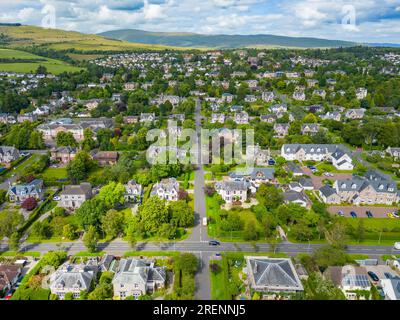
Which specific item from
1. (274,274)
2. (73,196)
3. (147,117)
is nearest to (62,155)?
(73,196)

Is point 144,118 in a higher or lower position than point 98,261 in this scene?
higher

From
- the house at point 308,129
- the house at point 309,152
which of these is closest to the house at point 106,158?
the house at point 309,152

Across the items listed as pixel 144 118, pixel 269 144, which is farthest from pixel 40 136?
pixel 269 144

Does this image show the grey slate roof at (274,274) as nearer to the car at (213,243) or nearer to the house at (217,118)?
the car at (213,243)

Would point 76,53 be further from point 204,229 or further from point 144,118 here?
point 204,229

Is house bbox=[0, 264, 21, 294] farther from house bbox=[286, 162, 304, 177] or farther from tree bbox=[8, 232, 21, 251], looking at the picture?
house bbox=[286, 162, 304, 177]

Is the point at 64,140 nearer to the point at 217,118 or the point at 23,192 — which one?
the point at 23,192
